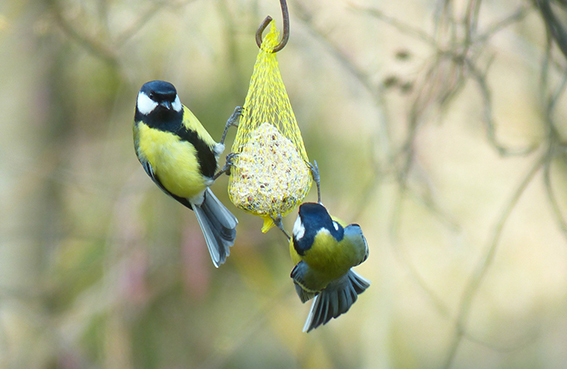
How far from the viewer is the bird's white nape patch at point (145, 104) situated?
1986 mm

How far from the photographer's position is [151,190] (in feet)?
10.7

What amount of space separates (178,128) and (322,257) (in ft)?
2.34

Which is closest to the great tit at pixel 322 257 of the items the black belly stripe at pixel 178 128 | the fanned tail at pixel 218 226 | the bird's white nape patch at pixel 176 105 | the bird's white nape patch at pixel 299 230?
the bird's white nape patch at pixel 299 230

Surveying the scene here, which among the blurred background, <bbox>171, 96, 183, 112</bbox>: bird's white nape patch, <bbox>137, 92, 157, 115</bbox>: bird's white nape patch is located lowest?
the blurred background

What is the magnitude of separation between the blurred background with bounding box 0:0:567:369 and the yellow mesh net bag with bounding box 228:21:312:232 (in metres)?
0.56

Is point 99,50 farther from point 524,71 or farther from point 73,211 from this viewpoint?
point 524,71

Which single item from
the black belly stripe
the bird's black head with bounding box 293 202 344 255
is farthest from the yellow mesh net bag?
the black belly stripe

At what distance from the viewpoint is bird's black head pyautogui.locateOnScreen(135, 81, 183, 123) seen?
1.90 metres

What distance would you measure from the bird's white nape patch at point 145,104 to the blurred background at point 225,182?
2.06 feet

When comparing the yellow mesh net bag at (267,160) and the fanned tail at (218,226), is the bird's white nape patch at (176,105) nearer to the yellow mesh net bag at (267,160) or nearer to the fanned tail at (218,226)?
the yellow mesh net bag at (267,160)

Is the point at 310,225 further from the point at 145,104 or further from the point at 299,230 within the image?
the point at 145,104

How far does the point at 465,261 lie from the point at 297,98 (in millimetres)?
1806

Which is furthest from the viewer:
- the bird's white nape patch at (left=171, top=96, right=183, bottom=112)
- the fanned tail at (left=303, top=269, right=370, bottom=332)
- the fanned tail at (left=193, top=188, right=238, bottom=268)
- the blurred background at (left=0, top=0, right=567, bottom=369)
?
the blurred background at (left=0, top=0, right=567, bottom=369)

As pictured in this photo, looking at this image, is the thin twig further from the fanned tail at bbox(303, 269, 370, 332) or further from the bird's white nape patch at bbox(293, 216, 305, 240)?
the bird's white nape patch at bbox(293, 216, 305, 240)
